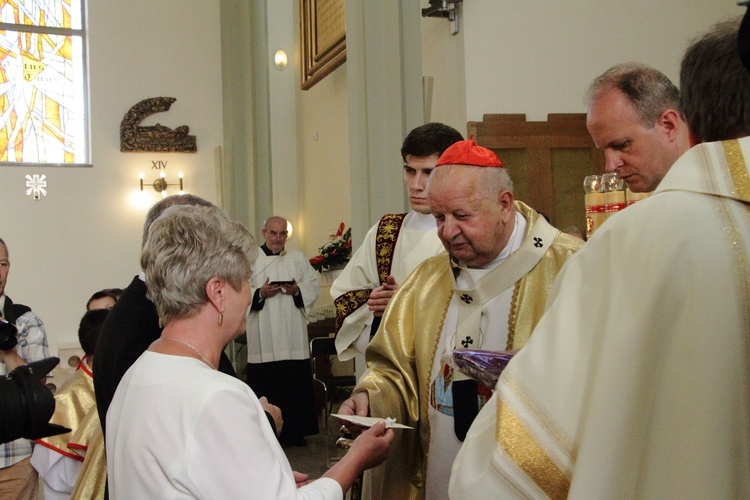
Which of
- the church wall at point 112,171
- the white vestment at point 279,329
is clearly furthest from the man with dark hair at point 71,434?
the church wall at point 112,171

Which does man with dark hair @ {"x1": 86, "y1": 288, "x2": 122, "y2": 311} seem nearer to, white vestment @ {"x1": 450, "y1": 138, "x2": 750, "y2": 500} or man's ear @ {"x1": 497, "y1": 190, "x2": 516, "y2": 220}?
man's ear @ {"x1": 497, "y1": 190, "x2": 516, "y2": 220}

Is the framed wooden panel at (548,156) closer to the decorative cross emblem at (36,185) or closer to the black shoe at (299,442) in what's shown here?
the black shoe at (299,442)

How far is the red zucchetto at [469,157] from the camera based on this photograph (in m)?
2.56

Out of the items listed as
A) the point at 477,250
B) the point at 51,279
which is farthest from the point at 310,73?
the point at 477,250

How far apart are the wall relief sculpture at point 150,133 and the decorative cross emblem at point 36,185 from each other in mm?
1128

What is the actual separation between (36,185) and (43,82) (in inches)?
65.4

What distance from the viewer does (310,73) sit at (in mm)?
10625

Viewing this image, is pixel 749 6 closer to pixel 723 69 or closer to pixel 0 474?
pixel 723 69

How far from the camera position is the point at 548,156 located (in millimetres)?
6266

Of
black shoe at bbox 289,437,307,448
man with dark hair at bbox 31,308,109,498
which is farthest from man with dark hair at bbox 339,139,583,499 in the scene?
black shoe at bbox 289,437,307,448

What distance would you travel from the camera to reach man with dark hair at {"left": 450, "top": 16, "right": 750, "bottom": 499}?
1180 mm

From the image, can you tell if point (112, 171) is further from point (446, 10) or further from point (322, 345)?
point (446, 10)

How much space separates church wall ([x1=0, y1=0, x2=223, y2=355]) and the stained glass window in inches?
14.5

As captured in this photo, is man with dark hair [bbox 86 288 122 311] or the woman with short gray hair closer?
the woman with short gray hair
